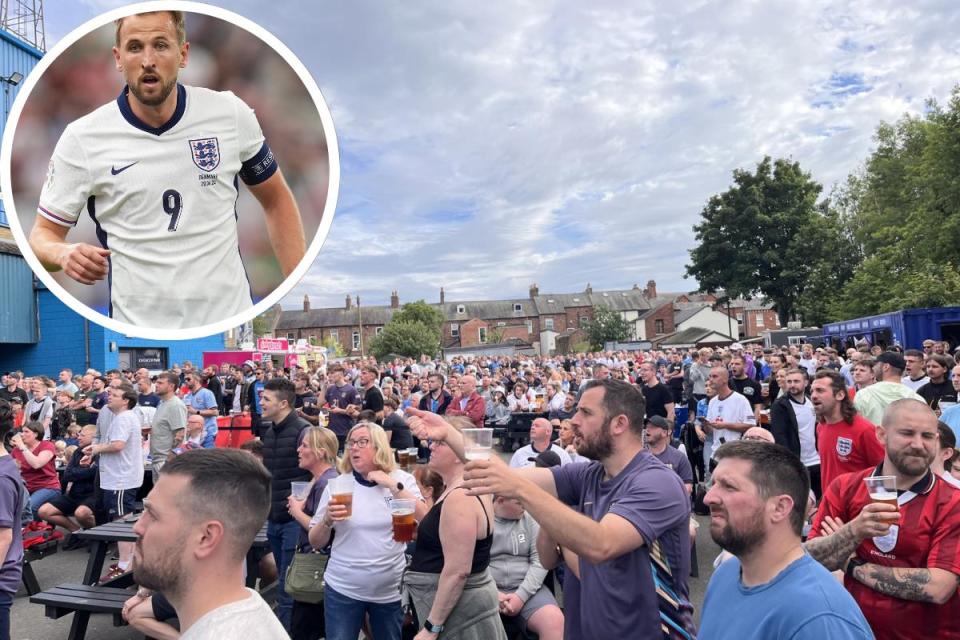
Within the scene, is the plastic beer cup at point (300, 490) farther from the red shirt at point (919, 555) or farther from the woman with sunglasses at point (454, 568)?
the red shirt at point (919, 555)

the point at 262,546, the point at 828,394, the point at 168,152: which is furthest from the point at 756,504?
the point at 262,546

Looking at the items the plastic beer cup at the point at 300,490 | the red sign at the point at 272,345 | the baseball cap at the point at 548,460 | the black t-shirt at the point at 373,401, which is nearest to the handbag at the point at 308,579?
the plastic beer cup at the point at 300,490

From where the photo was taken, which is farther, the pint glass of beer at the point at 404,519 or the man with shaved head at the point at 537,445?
the man with shaved head at the point at 537,445

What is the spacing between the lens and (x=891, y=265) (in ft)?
104

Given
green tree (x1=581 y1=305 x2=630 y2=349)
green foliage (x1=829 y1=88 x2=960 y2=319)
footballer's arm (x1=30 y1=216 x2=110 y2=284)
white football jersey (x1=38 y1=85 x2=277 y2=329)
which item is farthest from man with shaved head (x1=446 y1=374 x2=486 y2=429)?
green tree (x1=581 y1=305 x2=630 y2=349)

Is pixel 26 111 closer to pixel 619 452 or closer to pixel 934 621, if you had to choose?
pixel 619 452

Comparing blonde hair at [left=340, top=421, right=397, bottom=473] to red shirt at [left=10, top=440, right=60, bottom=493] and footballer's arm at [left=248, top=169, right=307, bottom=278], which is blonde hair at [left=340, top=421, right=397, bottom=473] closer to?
footballer's arm at [left=248, top=169, right=307, bottom=278]

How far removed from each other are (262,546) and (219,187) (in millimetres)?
4535

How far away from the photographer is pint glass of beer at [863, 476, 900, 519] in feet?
8.15

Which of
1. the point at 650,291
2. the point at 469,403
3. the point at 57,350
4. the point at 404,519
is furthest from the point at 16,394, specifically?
the point at 650,291

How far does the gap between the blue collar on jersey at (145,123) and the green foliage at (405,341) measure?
59828 mm

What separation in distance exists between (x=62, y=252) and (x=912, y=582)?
3.39 meters

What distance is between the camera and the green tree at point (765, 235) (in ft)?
129

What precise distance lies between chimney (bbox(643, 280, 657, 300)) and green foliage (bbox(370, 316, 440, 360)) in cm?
3420
